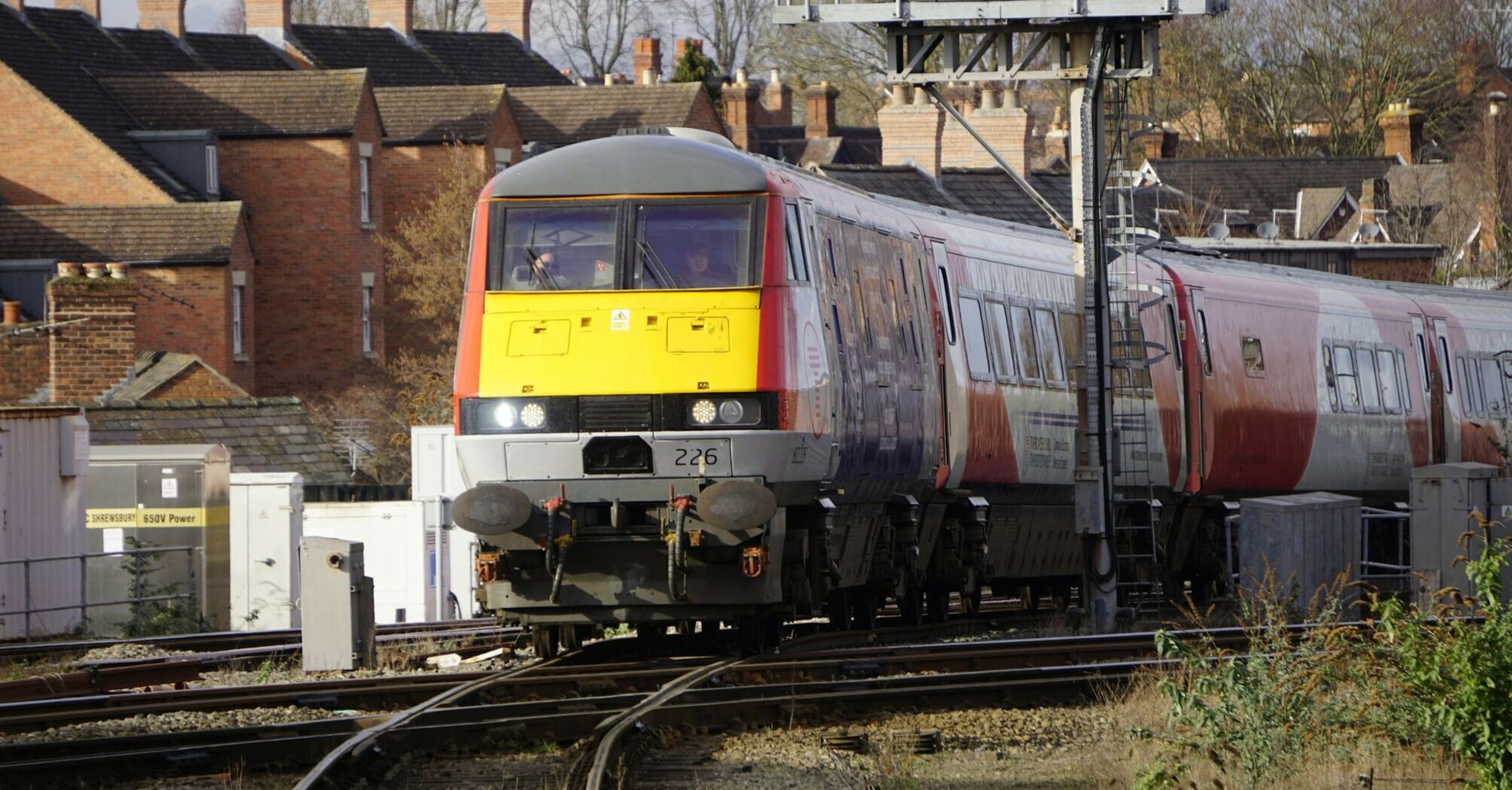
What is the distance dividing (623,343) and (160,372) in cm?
2327

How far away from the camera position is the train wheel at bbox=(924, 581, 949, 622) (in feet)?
67.0

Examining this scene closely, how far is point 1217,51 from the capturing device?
79.6 meters

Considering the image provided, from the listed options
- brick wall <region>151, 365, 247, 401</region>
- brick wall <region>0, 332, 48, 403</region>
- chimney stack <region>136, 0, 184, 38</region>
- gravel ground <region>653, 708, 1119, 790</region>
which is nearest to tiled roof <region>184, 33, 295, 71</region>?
chimney stack <region>136, 0, 184, 38</region>

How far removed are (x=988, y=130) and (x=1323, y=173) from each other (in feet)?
90.7

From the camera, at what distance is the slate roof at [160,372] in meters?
35.8

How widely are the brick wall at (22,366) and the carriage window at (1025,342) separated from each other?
16.7 m

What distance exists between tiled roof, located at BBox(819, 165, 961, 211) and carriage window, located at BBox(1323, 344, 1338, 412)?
56.3 ft

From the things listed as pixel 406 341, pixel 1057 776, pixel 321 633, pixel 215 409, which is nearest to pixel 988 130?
pixel 406 341

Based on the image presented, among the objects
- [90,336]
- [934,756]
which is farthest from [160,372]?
[934,756]

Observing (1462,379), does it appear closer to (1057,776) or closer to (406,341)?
(1057,776)

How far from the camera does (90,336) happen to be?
31766mm

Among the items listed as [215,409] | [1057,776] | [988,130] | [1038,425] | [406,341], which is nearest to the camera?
[1057,776]

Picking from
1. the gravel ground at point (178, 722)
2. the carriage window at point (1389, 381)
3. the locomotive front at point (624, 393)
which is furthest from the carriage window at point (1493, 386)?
the gravel ground at point (178, 722)

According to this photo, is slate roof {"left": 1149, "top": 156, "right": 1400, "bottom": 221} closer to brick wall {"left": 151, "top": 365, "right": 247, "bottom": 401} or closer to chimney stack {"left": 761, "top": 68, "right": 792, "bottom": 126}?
chimney stack {"left": 761, "top": 68, "right": 792, "bottom": 126}
